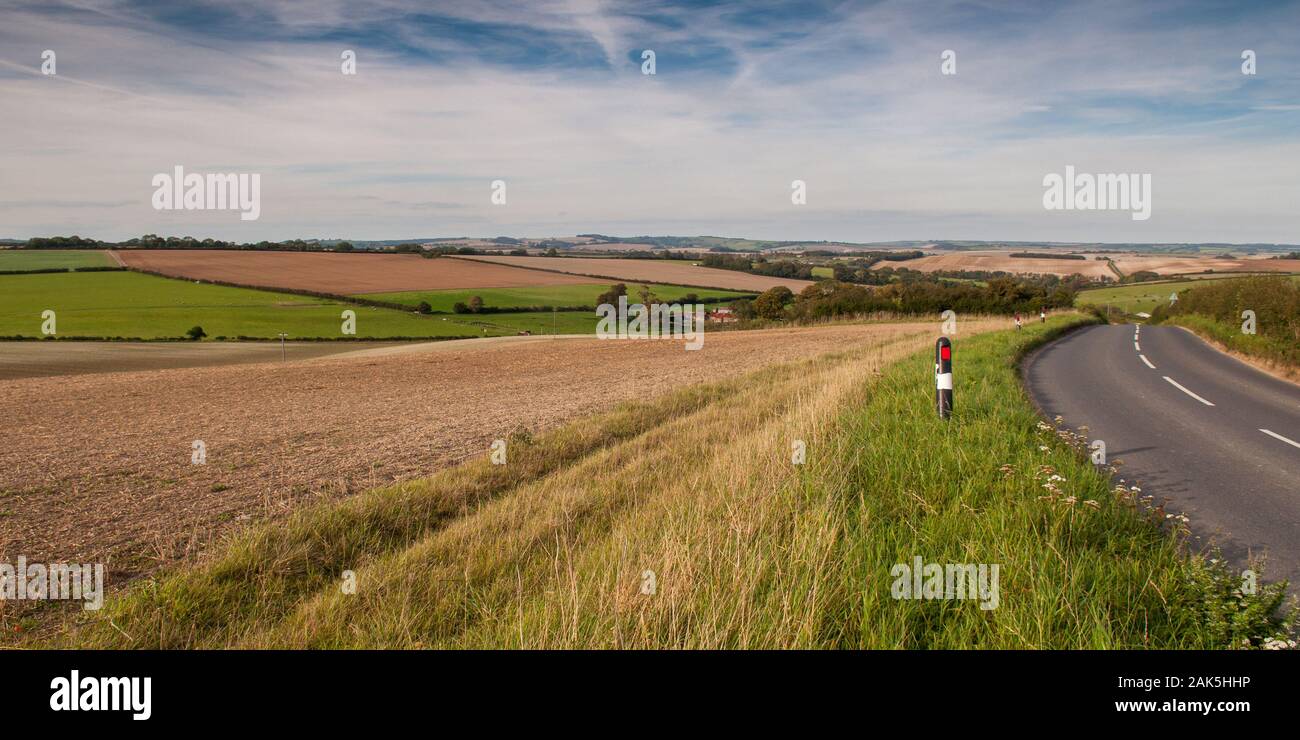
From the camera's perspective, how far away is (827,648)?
3.77 metres

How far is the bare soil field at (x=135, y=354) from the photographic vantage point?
36.5 m

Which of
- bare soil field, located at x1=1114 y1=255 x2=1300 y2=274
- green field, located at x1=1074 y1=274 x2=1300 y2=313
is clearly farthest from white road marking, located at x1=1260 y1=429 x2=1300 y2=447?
bare soil field, located at x1=1114 y1=255 x2=1300 y2=274

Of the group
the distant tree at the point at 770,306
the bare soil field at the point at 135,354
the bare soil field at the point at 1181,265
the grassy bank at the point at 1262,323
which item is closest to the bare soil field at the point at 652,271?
the distant tree at the point at 770,306

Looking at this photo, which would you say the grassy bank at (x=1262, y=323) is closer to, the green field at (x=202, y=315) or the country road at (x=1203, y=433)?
the country road at (x=1203, y=433)

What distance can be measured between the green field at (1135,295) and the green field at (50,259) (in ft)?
365

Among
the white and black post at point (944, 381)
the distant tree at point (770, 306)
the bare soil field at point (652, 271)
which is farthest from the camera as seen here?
the bare soil field at point (652, 271)

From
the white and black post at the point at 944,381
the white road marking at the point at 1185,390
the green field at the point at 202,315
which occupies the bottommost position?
the white road marking at the point at 1185,390

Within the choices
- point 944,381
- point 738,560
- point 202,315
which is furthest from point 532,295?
point 738,560

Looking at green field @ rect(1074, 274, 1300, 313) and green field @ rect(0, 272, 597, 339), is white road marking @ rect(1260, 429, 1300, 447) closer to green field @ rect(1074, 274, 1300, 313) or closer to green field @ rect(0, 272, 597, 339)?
green field @ rect(0, 272, 597, 339)

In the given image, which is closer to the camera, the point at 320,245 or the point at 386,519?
the point at 386,519

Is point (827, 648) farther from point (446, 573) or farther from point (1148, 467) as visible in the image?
point (1148, 467)

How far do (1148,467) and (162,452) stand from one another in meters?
15.2

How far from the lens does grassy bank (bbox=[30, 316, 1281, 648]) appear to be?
3943 millimetres
